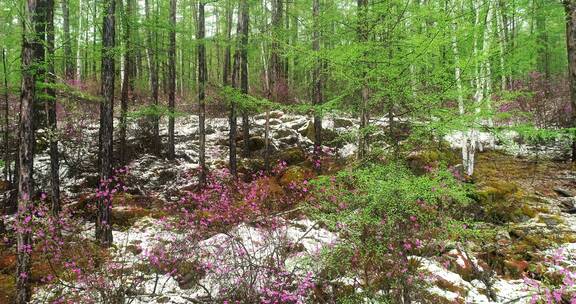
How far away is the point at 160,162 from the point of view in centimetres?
1345

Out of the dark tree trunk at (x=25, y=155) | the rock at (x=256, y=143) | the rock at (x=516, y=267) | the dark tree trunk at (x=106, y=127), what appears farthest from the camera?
the rock at (x=256, y=143)

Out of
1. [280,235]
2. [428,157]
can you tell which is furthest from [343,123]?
[280,235]

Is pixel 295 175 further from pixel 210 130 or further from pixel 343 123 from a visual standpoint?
pixel 210 130

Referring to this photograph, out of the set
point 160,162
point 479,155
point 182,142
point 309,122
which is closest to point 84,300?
point 160,162

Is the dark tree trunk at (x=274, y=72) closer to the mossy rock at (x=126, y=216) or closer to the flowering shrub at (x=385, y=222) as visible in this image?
the flowering shrub at (x=385, y=222)

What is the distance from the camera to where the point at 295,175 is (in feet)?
37.0

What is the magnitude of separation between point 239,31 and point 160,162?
20.3ft

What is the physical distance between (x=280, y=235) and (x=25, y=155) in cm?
482

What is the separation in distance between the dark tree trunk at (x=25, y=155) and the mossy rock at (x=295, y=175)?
22.4 ft

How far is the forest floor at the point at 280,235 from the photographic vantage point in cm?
574

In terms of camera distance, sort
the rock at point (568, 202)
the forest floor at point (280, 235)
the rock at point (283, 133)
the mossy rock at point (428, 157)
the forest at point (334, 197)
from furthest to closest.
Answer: the rock at point (283, 133) → the mossy rock at point (428, 157) → the rock at point (568, 202) → the forest floor at point (280, 235) → the forest at point (334, 197)

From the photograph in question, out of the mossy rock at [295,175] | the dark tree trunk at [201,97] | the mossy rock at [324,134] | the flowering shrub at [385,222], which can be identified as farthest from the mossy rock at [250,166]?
the flowering shrub at [385,222]

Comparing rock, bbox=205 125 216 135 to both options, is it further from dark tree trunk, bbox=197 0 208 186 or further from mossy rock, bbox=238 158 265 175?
dark tree trunk, bbox=197 0 208 186

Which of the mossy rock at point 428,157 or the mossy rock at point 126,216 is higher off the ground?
the mossy rock at point 428,157
